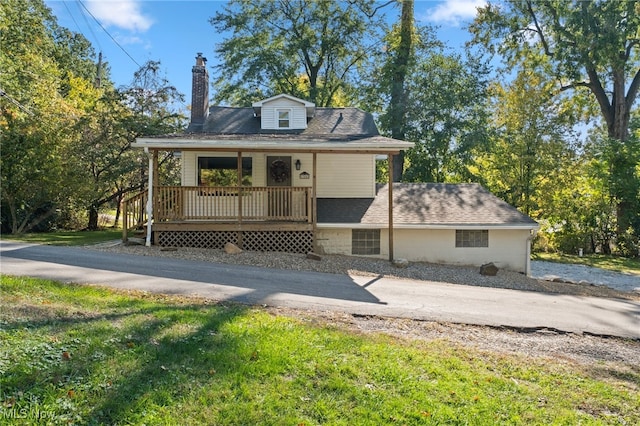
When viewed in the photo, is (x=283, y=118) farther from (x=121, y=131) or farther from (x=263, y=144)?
(x=121, y=131)

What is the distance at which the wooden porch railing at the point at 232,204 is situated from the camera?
1320 cm

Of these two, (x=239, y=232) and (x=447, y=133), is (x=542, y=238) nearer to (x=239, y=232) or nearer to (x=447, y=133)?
(x=447, y=133)

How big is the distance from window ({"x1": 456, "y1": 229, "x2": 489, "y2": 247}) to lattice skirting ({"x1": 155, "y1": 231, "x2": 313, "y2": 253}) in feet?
16.4

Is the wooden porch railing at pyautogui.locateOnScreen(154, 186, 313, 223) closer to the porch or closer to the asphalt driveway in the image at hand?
the porch

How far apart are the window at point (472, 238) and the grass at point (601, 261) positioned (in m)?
7.01

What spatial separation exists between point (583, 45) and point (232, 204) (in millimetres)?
18699

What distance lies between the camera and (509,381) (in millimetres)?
4543

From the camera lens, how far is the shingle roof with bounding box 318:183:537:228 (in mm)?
14250

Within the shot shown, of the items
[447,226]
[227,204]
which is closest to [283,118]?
[227,204]

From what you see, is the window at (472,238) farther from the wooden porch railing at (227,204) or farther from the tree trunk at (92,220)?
the tree trunk at (92,220)

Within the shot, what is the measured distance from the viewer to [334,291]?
28.8 ft

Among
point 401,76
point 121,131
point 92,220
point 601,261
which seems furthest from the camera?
point 401,76

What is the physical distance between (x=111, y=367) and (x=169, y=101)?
2058 cm

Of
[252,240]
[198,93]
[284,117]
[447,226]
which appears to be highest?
[198,93]
